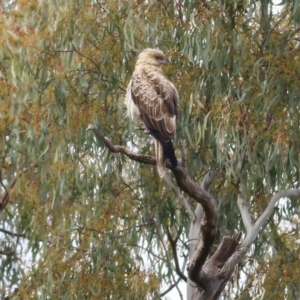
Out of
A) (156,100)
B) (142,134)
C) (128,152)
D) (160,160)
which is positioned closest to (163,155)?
(160,160)

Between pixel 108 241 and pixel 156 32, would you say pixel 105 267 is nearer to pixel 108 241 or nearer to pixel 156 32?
pixel 108 241

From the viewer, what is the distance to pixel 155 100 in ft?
22.3

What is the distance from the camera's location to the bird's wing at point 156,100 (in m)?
6.50

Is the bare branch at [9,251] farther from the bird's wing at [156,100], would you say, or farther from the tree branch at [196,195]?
the tree branch at [196,195]

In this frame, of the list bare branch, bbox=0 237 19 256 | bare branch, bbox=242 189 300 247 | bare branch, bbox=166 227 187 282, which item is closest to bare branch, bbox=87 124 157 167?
bare branch, bbox=242 189 300 247

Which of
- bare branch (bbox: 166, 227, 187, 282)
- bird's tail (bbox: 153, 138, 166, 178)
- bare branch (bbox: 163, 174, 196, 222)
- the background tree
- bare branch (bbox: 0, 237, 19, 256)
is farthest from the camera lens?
bare branch (bbox: 0, 237, 19, 256)

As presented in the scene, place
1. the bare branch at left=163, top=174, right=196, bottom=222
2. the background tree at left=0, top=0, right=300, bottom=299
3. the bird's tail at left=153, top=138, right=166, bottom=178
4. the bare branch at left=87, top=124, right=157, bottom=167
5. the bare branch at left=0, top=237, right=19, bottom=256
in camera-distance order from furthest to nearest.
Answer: the bare branch at left=0, top=237, right=19, bottom=256, the bare branch at left=163, top=174, right=196, bottom=222, the background tree at left=0, top=0, right=300, bottom=299, the bird's tail at left=153, top=138, right=166, bottom=178, the bare branch at left=87, top=124, right=157, bottom=167

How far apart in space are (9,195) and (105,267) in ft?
7.28

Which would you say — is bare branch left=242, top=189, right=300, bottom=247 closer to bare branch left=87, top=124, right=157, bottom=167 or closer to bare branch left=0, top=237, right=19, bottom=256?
bare branch left=87, top=124, right=157, bottom=167

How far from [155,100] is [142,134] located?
1.54 meters

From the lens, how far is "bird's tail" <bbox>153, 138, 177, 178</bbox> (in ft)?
19.3

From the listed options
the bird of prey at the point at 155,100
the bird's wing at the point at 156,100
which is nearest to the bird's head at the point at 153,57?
the bird of prey at the point at 155,100

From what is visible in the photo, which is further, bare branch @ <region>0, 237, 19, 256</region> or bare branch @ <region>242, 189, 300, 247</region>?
bare branch @ <region>0, 237, 19, 256</region>

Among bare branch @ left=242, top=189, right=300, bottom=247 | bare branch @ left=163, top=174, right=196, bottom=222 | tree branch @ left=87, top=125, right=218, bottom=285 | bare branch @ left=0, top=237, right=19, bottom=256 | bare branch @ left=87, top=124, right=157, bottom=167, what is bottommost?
tree branch @ left=87, top=125, right=218, bottom=285
